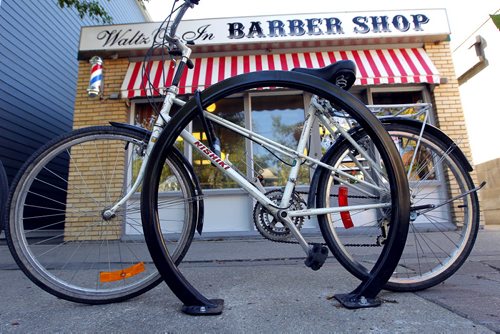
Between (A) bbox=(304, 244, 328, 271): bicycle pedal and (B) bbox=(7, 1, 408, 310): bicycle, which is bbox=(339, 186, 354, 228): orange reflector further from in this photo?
(A) bbox=(304, 244, 328, 271): bicycle pedal

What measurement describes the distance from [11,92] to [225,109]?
4437 mm

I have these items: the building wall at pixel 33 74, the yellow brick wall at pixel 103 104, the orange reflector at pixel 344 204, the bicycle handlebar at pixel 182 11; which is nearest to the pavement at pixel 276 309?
the orange reflector at pixel 344 204

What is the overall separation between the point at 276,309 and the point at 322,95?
1.07 meters

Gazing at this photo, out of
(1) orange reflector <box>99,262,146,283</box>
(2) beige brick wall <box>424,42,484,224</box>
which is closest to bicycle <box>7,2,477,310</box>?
(1) orange reflector <box>99,262,146,283</box>

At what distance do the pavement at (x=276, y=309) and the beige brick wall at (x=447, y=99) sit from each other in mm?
3785

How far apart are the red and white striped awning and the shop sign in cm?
32

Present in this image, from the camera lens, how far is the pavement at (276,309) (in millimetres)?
1206

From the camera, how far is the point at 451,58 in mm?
5418

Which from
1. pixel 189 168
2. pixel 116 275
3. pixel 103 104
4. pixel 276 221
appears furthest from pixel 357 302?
pixel 103 104

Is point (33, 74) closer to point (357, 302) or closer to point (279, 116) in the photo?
point (279, 116)

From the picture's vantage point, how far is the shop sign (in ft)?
17.2

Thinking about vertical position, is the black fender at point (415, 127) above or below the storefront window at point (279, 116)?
below

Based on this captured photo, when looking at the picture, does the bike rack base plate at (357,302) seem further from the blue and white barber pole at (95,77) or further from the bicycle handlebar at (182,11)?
the blue and white barber pole at (95,77)

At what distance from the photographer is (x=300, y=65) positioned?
535cm
